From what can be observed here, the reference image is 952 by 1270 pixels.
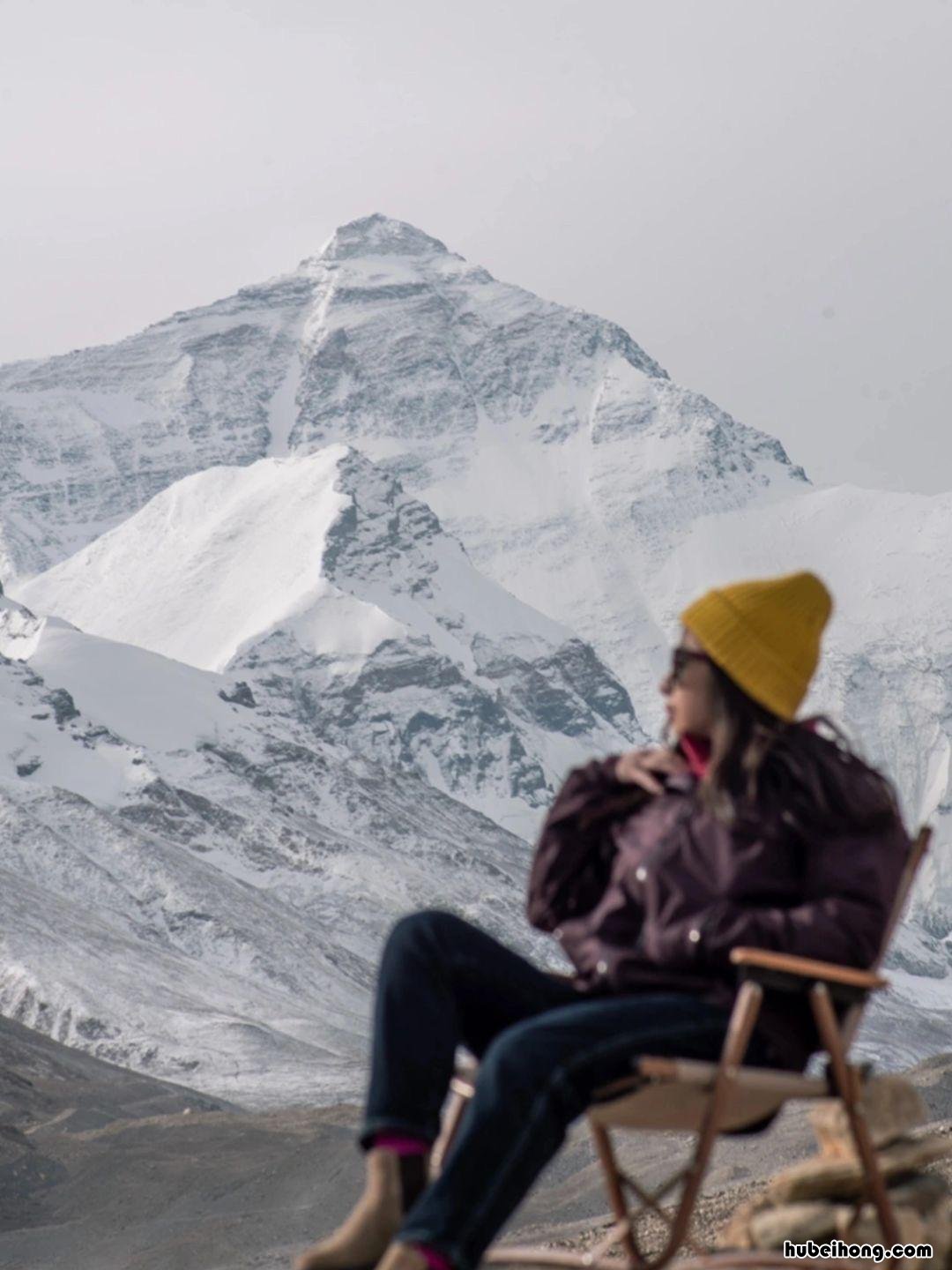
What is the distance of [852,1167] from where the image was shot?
532cm

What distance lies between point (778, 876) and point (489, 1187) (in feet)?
3.34

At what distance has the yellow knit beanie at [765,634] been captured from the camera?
5359 mm

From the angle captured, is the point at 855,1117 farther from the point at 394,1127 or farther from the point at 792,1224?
the point at 394,1127

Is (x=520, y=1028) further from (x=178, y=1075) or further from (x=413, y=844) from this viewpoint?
(x=413, y=844)

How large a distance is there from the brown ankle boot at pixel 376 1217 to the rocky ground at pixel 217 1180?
Answer: 13.5 metres

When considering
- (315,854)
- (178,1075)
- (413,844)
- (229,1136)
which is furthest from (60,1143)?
(413,844)

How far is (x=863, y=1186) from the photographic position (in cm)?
533

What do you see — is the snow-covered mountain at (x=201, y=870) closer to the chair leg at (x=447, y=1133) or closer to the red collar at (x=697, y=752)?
the red collar at (x=697, y=752)

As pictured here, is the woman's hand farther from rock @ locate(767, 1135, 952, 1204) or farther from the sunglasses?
rock @ locate(767, 1135, 952, 1204)

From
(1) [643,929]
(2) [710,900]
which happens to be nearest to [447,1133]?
(1) [643,929]

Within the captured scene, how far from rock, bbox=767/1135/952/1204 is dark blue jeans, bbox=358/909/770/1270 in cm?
47

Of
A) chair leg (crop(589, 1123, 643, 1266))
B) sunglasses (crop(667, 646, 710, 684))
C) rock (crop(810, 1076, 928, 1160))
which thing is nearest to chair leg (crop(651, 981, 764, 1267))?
chair leg (crop(589, 1123, 643, 1266))

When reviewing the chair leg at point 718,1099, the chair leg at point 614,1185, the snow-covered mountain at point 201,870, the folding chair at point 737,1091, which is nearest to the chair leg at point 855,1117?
the folding chair at point 737,1091

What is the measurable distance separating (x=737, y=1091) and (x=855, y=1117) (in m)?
0.28
